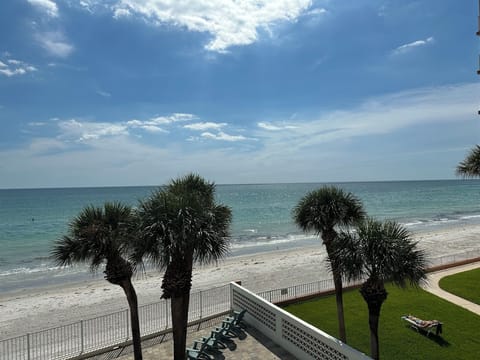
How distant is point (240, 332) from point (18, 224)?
67.3 meters

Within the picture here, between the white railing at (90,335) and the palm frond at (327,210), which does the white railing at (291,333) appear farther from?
the palm frond at (327,210)

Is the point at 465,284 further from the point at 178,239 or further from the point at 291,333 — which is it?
the point at 178,239

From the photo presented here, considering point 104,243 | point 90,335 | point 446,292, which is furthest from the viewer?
point 446,292

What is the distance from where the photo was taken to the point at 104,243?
939 centimetres

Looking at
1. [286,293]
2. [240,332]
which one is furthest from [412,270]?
[286,293]

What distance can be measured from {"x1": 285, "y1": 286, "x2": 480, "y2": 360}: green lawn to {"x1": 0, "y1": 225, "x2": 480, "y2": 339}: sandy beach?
7.78 m

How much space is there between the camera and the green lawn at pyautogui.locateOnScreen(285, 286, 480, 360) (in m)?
11.0

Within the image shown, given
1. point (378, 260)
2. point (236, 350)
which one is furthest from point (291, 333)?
point (378, 260)

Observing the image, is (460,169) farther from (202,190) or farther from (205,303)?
(205,303)

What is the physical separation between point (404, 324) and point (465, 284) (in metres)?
7.07

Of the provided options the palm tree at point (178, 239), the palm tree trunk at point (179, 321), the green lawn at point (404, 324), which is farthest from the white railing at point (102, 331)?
the palm tree at point (178, 239)

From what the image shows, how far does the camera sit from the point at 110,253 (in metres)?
9.59

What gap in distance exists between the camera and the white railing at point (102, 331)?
40.2 ft

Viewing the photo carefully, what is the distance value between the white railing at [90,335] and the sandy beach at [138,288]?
111 inches
